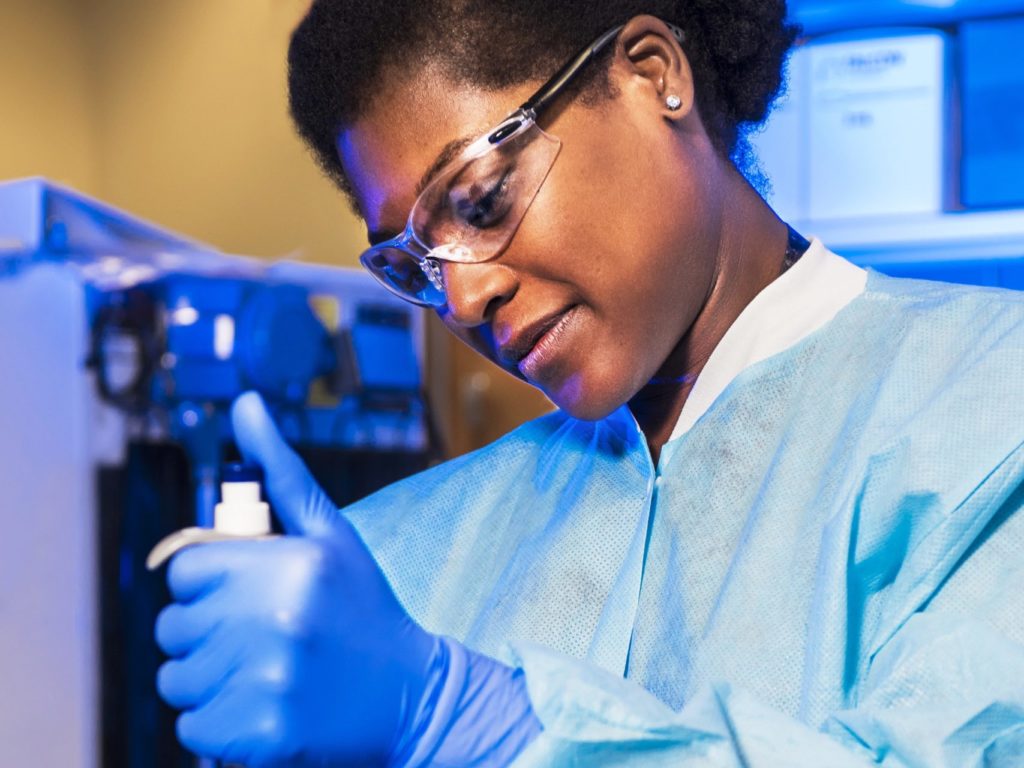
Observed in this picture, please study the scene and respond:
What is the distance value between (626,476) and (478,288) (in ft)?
0.86

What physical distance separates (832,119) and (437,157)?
3.73ft

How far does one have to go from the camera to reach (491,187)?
3.08ft

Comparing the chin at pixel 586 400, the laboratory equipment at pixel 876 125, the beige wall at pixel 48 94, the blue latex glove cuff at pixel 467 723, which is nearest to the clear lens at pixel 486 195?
the chin at pixel 586 400

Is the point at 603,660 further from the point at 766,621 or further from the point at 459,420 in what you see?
the point at 459,420

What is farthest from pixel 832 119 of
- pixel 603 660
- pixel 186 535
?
pixel 186 535

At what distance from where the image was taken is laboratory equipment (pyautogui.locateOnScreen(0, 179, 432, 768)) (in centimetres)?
191

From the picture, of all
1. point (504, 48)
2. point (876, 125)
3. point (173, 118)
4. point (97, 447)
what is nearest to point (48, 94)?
point (173, 118)

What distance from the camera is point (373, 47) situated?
966mm

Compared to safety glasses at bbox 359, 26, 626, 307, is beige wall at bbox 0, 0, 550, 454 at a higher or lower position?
higher

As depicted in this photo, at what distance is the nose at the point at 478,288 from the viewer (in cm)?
95

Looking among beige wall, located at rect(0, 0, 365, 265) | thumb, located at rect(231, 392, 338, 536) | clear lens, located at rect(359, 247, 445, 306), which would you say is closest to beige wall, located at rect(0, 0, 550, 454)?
beige wall, located at rect(0, 0, 365, 265)

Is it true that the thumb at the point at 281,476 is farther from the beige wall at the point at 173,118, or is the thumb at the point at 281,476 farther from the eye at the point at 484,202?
the beige wall at the point at 173,118

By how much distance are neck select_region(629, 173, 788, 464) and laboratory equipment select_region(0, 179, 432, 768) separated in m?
1.08

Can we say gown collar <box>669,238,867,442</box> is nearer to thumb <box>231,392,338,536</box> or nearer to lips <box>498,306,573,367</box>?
lips <box>498,306,573,367</box>
